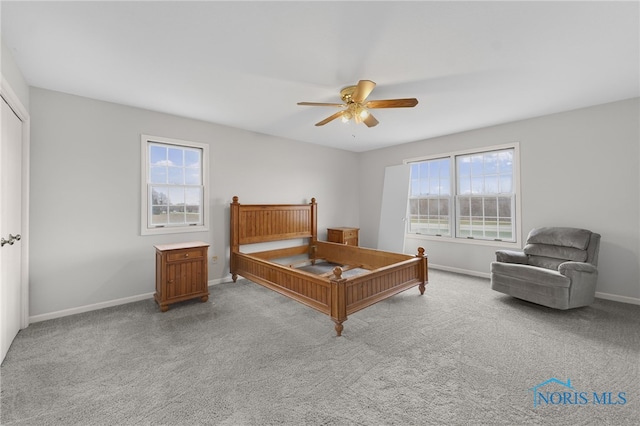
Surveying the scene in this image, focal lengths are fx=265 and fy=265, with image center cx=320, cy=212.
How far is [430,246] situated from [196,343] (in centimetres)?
436

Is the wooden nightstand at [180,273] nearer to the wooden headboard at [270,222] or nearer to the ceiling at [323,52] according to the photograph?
the wooden headboard at [270,222]

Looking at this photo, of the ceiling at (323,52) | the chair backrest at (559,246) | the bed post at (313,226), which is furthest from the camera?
the bed post at (313,226)

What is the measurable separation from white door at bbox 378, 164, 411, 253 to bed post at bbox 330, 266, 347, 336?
122 inches

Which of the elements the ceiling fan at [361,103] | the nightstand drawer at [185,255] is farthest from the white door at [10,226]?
the ceiling fan at [361,103]

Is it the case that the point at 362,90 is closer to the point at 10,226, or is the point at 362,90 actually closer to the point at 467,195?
the point at 467,195

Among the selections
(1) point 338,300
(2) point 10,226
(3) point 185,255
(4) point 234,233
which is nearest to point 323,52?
(1) point 338,300

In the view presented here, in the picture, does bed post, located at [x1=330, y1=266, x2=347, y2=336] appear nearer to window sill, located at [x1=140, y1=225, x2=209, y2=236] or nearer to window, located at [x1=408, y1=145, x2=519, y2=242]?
window sill, located at [x1=140, y1=225, x2=209, y2=236]

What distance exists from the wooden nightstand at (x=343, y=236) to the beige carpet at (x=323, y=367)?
7.76 feet

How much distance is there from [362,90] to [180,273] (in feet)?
9.73

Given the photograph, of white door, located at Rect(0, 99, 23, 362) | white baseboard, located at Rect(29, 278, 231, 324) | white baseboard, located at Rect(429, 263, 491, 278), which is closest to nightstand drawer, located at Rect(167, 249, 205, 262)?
white baseboard, located at Rect(29, 278, 231, 324)

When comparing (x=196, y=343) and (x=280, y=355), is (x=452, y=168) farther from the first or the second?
(x=196, y=343)

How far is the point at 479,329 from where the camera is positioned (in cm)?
265

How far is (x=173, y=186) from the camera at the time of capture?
3865 mm

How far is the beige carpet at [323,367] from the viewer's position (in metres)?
1.60
